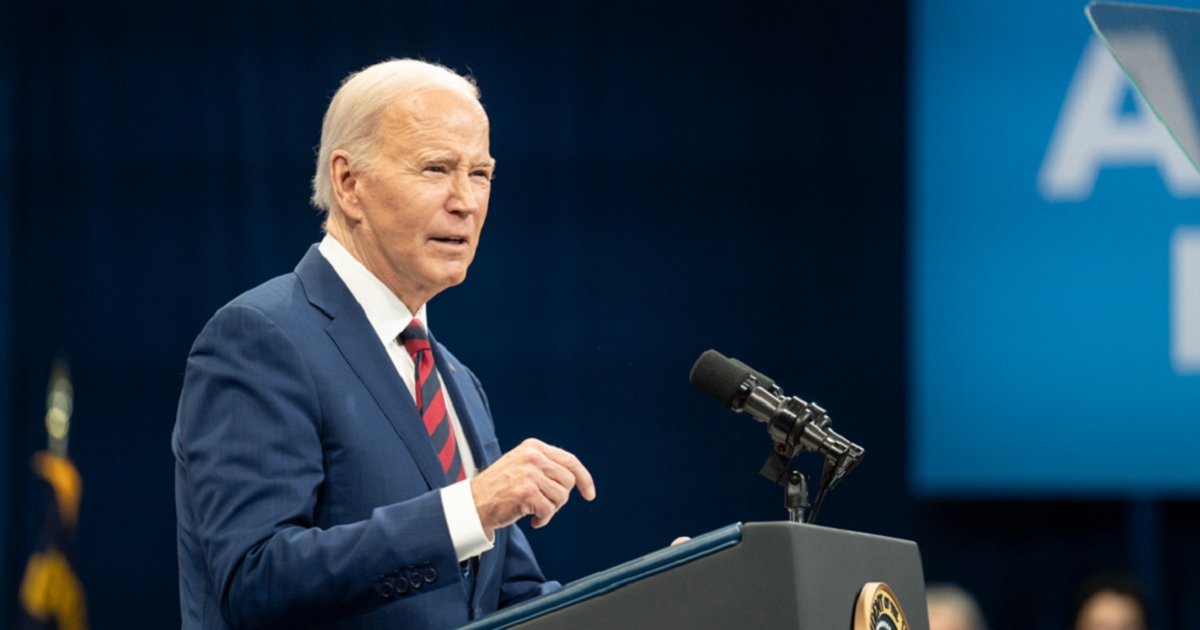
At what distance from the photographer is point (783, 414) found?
4.91 feet

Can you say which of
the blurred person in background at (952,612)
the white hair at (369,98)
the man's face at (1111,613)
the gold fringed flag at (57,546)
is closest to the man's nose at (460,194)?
the white hair at (369,98)

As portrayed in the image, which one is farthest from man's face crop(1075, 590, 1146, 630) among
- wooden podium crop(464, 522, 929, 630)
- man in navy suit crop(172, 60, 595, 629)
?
wooden podium crop(464, 522, 929, 630)

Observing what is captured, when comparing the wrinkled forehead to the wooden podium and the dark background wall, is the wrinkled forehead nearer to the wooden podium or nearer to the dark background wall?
the wooden podium

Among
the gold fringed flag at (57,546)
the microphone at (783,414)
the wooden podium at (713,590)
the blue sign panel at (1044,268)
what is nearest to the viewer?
the wooden podium at (713,590)

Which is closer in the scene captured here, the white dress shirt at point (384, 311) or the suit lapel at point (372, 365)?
the suit lapel at point (372, 365)

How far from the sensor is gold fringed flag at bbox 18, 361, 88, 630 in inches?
177

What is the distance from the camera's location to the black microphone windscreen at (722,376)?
1.55 metres

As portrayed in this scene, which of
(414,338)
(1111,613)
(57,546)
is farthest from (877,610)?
(57,546)

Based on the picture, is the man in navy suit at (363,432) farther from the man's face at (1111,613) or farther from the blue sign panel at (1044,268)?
the blue sign panel at (1044,268)

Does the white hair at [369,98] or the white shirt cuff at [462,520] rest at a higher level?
the white hair at [369,98]

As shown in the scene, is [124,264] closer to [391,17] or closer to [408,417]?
[391,17]

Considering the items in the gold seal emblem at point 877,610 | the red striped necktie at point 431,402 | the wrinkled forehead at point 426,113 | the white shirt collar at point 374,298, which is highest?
the wrinkled forehead at point 426,113

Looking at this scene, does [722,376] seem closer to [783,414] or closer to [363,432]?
[783,414]

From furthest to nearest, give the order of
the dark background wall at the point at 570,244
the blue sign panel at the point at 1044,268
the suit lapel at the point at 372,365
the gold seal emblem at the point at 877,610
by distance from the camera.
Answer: the dark background wall at the point at 570,244, the blue sign panel at the point at 1044,268, the suit lapel at the point at 372,365, the gold seal emblem at the point at 877,610
